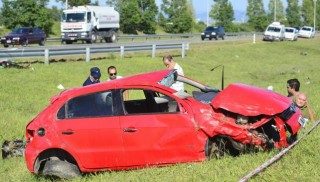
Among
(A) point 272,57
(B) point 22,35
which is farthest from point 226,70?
(B) point 22,35

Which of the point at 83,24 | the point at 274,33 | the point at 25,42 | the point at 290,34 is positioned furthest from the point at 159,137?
the point at 290,34

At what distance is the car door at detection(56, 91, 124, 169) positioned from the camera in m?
6.42

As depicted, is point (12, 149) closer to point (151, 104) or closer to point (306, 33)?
point (151, 104)

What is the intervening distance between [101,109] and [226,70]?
2062 centimetres

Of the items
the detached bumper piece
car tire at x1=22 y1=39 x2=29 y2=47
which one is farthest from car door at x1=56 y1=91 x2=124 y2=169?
car tire at x1=22 y1=39 x2=29 y2=47

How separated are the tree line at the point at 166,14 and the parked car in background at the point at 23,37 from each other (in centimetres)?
1223

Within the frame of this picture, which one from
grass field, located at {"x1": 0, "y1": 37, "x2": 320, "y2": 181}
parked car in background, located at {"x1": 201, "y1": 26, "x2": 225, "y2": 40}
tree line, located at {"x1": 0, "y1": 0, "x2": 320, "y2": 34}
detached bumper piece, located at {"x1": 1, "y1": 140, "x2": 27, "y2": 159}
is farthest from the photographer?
parked car in background, located at {"x1": 201, "y1": 26, "x2": 225, "y2": 40}

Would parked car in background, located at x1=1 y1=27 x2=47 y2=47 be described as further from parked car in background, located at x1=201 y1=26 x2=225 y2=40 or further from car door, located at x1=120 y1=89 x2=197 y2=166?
car door, located at x1=120 y1=89 x2=197 y2=166

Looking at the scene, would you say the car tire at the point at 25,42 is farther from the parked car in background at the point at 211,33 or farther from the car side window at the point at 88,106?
the car side window at the point at 88,106

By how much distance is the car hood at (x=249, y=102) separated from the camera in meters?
6.22

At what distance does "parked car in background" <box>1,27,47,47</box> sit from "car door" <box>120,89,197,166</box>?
97.4 feet

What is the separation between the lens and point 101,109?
21.6ft

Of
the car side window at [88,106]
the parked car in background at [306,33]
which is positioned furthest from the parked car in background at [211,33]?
the car side window at [88,106]

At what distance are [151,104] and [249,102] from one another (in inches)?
55.9
